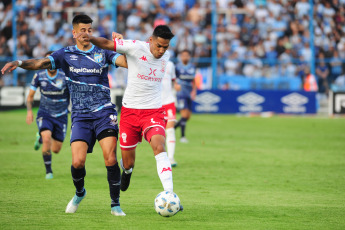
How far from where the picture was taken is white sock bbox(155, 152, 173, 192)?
6.90m

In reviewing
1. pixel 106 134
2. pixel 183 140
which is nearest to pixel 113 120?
pixel 106 134

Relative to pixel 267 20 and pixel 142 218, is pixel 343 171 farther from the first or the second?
pixel 267 20

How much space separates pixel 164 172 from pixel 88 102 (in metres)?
1.43

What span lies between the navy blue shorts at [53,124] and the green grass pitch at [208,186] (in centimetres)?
82

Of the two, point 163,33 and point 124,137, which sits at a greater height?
point 163,33

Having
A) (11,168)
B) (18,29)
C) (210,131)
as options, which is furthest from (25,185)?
(18,29)

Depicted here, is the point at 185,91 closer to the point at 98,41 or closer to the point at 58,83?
the point at 58,83

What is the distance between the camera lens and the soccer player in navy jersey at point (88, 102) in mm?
7359

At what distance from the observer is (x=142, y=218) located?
721cm

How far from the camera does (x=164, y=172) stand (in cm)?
699

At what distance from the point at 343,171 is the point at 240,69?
1711cm

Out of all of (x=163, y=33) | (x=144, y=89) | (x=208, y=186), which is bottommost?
(x=208, y=186)

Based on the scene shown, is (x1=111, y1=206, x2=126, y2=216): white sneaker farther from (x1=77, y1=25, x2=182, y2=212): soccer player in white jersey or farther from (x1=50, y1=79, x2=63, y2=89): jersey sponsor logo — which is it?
(x1=50, y1=79, x2=63, y2=89): jersey sponsor logo

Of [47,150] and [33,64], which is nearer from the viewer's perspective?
[33,64]
